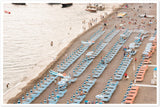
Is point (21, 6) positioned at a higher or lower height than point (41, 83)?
higher

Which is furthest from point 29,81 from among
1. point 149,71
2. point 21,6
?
point 21,6

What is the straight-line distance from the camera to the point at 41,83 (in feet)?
87.0

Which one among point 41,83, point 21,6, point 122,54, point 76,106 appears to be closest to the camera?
point 76,106

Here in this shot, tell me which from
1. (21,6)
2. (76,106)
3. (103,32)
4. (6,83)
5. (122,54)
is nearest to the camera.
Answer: (76,106)

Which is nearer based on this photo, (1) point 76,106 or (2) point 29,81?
(1) point 76,106

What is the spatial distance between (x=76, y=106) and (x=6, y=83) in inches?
393

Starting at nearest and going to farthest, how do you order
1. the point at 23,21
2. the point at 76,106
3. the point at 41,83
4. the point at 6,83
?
the point at 76,106, the point at 41,83, the point at 6,83, the point at 23,21

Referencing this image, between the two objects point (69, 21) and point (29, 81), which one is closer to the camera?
point (29, 81)

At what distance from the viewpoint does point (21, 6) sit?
62656mm

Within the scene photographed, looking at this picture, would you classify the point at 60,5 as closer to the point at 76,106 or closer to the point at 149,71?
the point at 149,71

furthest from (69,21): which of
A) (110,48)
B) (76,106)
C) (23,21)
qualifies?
(76,106)

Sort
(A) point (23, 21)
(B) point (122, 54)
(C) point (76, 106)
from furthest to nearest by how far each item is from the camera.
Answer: (A) point (23, 21), (B) point (122, 54), (C) point (76, 106)

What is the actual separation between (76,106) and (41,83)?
6384 mm

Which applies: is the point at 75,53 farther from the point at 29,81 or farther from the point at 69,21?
the point at 69,21
